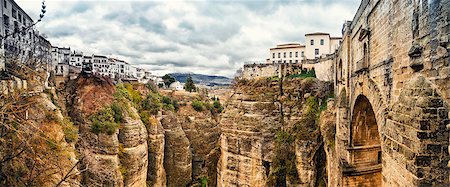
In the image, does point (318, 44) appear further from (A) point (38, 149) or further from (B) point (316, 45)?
(A) point (38, 149)

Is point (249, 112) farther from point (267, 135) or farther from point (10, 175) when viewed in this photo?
point (10, 175)

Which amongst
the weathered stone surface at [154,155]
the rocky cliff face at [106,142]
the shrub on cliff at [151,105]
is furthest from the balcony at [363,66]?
the shrub on cliff at [151,105]

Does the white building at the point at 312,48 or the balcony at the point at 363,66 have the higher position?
the white building at the point at 312,48

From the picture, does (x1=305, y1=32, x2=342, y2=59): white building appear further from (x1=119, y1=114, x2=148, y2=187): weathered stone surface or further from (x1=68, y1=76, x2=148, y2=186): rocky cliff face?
(x1=119, y1=114, x2=148, y2=187): weathered stone surface

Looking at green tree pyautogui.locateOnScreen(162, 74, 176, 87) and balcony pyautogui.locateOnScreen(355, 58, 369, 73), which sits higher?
green tree pyautogui.locateOnScreen(162, 74, 176, 87)

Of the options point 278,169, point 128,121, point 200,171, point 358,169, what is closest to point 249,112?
point 278,169

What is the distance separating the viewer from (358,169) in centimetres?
1087

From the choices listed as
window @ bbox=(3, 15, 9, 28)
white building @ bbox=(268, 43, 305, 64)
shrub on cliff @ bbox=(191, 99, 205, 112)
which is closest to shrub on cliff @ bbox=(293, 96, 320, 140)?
white building @ bbox=(268, 43, 305, 64)

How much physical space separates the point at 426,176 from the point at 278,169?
42.0 feet

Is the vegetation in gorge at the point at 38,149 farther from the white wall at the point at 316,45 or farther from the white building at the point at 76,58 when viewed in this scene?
the white building at the point at 76,58

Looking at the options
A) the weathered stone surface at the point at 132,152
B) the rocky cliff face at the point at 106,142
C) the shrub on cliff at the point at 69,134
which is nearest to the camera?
the shrub on cliff at the point at 69,134

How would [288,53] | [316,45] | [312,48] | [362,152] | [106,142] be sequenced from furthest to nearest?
[288,53], [312,48], [316,45], [106,142], [362,152]

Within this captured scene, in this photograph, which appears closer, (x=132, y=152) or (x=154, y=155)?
(x=132, y=152)

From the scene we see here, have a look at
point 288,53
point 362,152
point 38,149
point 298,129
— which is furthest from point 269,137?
point 288,53
